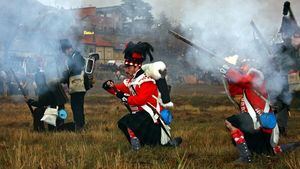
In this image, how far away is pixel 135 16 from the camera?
12242 millimetres

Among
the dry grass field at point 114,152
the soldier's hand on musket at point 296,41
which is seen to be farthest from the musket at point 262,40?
the dry grass field at point 114,152

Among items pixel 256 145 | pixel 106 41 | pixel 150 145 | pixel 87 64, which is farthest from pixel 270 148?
pixel 106 41

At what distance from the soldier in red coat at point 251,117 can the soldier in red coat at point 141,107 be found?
149 cm

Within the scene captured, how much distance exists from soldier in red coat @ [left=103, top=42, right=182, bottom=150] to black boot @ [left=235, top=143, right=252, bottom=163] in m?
1.54

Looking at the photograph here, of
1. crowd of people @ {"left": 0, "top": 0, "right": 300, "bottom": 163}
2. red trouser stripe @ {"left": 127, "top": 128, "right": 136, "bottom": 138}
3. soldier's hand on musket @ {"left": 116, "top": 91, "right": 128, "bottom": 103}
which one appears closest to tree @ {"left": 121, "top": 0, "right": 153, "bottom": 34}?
crowd of people @ {"left": 0, "top": 0, "right": 300, "bottom": 163}

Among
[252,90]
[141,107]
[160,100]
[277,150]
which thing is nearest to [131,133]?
[141,107]

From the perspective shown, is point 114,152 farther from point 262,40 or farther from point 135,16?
point 135,16

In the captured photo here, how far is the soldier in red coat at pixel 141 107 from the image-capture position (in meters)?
8.30

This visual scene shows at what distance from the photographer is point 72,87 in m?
11.9

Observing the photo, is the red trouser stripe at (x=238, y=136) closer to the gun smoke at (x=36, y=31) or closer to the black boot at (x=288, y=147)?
the black boot at (x=288, y=147)

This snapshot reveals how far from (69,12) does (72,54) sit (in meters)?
1.08

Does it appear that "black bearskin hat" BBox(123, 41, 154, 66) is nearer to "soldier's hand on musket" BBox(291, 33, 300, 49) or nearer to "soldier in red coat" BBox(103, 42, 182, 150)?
"soldier in red coat" BBox(103, 42, 182, 150)

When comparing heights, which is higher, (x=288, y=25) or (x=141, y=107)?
(x=288, y=25)

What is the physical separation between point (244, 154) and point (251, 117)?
576mm
